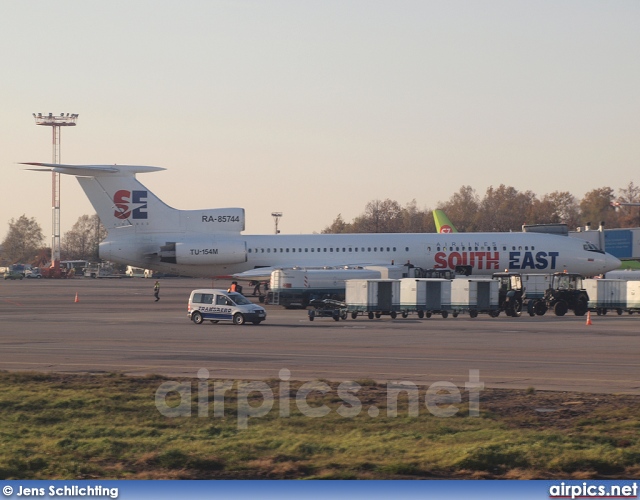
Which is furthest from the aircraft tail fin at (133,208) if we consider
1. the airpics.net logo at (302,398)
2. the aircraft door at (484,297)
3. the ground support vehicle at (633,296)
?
the airpics.net logo at (302,398)

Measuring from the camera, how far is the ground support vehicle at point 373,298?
144 ft

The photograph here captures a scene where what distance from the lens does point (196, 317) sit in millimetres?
40375

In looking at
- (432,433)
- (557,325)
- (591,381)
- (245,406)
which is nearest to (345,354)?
(591,381)

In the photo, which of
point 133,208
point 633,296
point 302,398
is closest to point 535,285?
point 633,296

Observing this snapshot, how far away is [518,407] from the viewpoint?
53.7 feet

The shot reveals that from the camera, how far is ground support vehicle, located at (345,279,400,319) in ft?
144

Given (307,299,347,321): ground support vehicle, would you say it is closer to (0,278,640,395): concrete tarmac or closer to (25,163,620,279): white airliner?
A: (0,278,640,395): concrete tarmac

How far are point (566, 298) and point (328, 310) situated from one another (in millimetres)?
12668

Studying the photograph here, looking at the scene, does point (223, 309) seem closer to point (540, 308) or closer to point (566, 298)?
point (540, 308)

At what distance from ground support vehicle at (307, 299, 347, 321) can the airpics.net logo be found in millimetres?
Result: 21602

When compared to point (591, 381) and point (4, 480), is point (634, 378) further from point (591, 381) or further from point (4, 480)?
point (4, 480)

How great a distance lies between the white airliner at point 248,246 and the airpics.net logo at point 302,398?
134 ft

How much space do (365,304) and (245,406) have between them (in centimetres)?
2766

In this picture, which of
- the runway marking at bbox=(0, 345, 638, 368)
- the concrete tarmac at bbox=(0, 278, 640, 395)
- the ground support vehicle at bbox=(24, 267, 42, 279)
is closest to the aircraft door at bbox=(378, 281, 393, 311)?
the concrete tarmac at bbox=(0, 278, 640, 395)
